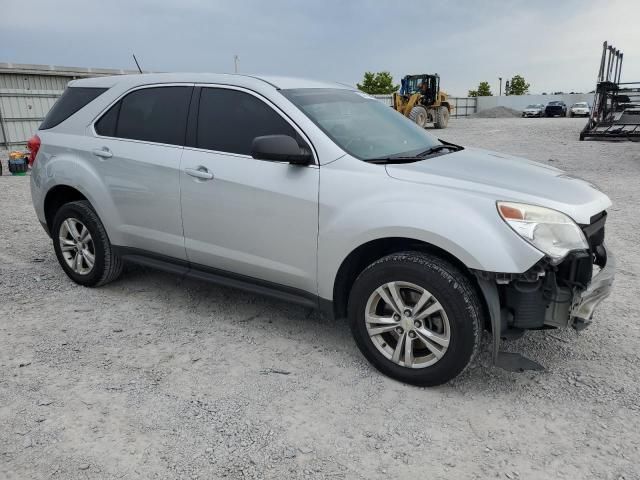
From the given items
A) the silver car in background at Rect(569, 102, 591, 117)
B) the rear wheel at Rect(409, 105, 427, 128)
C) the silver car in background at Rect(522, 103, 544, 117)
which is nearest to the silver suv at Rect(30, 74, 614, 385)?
the rear wheel at Rect(409, 105, 427, 128)

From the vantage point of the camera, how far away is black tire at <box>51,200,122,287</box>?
14.4 feet

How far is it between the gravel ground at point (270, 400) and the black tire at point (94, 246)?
208 millimetres

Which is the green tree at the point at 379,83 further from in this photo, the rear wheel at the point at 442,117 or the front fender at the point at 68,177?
the front fender at the point at 68,177

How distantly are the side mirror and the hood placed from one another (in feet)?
1.77

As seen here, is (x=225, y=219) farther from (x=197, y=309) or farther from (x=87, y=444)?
(x=87, y=444)

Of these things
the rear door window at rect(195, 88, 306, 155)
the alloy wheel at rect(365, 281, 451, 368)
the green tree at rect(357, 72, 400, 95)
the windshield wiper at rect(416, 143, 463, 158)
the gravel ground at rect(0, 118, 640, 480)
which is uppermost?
the green tree at rect(357, 72, 400, 95)

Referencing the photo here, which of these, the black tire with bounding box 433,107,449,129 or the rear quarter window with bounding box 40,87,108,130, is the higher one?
the rear quarter window with bounding box 40,87,108,130

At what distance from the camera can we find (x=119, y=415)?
2859 mm

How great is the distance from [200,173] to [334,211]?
42.2 inches

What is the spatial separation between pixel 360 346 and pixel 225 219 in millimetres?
1240

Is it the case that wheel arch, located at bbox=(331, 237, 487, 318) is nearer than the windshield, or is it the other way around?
wheel arch, located at bbox=(331, 237, 487, 318)

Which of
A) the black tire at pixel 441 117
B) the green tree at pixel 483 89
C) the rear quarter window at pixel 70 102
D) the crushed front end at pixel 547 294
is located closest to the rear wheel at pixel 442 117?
the black tire at pixel 441 117

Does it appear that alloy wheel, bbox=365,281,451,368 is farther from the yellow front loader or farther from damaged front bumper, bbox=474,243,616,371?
the yellow front loader

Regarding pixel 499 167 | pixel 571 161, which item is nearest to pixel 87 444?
pixel 499 167
